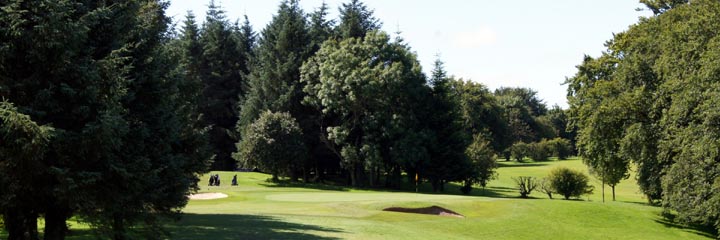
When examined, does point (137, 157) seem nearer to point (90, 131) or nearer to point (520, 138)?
point (90, 131)

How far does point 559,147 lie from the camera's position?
119688 mm

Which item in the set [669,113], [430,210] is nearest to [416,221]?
[430,210]

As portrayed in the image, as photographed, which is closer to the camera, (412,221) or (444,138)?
(412,221)

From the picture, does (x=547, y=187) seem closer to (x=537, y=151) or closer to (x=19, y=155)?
(x=19, y=155)

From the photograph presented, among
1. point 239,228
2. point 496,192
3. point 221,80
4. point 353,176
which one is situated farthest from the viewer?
point 221,80

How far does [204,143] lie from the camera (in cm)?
2339

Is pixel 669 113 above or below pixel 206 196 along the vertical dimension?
above

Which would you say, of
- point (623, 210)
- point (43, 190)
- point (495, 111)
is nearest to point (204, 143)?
point (43, 190)

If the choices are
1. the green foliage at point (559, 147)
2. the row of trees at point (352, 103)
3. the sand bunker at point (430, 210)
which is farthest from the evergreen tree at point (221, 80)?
the green foliage at point (559, 147)

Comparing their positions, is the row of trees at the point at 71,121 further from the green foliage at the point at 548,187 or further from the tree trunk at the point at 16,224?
the green foliage at the point at 548,187

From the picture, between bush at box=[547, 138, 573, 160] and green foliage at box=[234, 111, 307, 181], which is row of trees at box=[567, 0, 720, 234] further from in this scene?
bush at box=[547, 138, 573, 160]

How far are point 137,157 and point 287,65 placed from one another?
4594 centimetres

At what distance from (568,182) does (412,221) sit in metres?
24.9

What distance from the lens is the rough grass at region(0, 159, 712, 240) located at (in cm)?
2248
